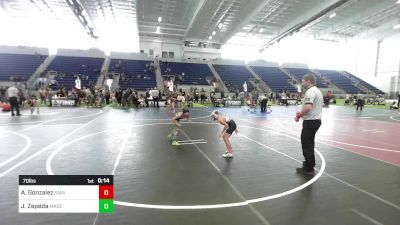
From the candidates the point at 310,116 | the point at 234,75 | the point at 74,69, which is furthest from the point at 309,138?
the point at 234,75

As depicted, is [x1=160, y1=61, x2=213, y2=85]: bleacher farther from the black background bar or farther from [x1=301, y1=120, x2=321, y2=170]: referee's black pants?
the black background bar

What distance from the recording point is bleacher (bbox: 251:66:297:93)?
43.0 meters

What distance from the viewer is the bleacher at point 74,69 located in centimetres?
3388

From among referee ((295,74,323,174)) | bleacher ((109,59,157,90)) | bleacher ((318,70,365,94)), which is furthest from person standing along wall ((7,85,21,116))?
bleacher ((318,70,365,94))

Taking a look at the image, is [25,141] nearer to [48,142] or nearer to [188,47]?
[48,142]

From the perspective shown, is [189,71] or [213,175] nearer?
[213,175]

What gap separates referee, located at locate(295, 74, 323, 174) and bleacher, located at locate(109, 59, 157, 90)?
31.3m

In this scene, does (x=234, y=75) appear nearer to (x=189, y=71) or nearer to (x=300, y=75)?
(x=189, y=71)

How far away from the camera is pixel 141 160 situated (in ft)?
22.6

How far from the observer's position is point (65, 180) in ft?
9.20

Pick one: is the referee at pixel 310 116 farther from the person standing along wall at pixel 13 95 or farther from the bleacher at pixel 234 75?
the bleacher at pixel 234 75

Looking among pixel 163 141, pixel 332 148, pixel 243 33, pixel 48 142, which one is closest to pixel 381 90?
pixel 243 33

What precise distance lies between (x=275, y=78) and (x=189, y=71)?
625 inches

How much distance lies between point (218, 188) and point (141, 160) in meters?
2.71
